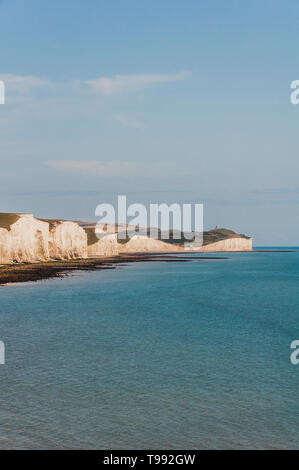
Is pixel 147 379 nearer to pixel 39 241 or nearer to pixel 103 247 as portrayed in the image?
pixel 39 241

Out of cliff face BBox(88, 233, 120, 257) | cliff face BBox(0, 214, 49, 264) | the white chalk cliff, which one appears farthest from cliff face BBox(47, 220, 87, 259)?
cliff face BBox(88, 233, 120, 257)

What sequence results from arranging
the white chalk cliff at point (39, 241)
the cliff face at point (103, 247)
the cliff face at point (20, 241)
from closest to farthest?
the cliff face at point (20, 241) → the white chalk cliff at point (39, 241) → the cliff face at point (103, 247)

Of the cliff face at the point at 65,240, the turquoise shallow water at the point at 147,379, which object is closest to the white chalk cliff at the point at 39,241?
the cliff face at the point at 65,240

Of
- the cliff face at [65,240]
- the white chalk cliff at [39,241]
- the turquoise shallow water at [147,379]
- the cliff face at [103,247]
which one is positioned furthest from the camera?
the cliff face at [103,247]

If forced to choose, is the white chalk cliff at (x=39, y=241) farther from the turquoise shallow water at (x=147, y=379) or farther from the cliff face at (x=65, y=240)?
the turquoise shallow water at (x=147, y=379)

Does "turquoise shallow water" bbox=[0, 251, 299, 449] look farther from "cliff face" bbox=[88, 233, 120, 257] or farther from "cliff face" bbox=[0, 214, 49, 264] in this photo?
"cliff face" bbox=[88, 233, 120, 257]

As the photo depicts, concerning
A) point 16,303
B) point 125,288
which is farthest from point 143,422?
point 125,288
